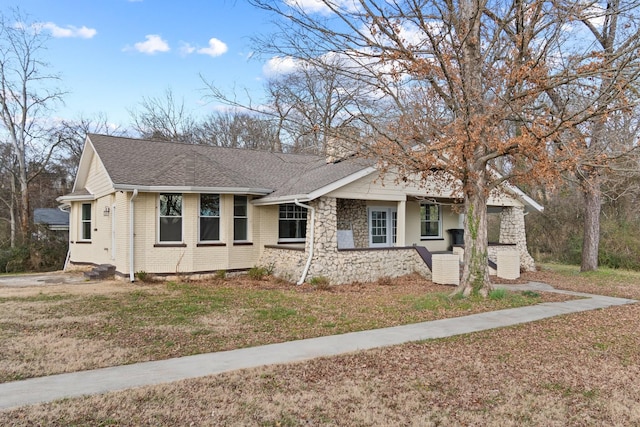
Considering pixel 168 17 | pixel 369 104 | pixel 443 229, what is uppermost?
pixel 168 17

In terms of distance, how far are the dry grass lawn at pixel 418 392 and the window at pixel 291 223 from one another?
30.8ft

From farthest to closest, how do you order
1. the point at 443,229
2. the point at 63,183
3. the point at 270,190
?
1. the point at 63,183
2. the point at 443,229
3. the point at 270,190

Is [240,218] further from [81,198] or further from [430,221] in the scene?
[430,221]

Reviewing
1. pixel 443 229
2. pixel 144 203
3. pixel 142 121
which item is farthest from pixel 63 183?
pixel 443 229

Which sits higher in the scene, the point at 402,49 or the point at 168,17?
the point at 168,17

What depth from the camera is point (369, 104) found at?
10711 mm

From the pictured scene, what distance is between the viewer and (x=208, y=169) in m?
14.7

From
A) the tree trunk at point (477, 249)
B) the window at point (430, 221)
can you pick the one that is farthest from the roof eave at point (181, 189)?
the window at point (430, 221)

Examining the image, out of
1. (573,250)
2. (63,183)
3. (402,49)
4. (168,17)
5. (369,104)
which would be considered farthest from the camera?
(63,183)

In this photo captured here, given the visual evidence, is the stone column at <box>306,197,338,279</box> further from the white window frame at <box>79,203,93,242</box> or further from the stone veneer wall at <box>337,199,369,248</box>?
the white window frame at <box>79,203,93,242</box>

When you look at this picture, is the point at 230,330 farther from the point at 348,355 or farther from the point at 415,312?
the point at 415,312

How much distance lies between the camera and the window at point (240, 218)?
48.1 feet

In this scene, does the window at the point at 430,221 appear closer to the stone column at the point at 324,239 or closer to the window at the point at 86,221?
the stone column at the point at 324,239

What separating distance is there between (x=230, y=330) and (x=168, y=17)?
33.3 feet
